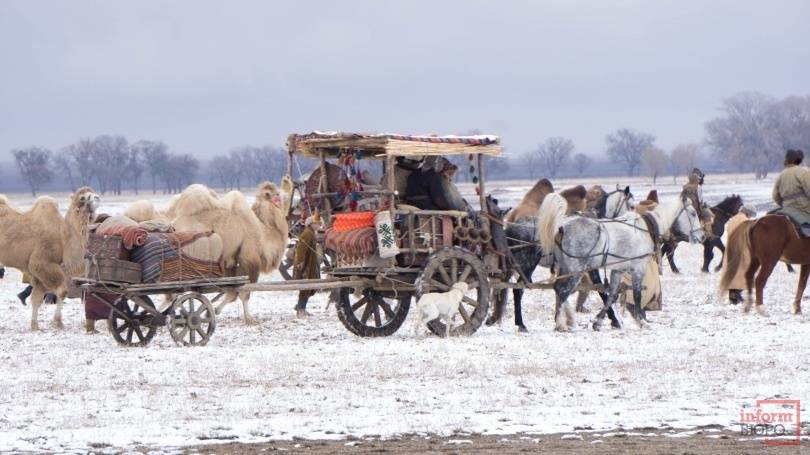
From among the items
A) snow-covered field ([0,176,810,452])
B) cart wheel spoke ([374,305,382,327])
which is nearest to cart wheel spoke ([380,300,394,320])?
cart wheel spoke ([374,305,382,327])

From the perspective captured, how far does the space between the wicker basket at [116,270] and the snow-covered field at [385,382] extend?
2.72 feet

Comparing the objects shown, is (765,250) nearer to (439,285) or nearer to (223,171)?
(439,285)

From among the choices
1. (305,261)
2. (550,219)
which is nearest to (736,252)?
(550,219)

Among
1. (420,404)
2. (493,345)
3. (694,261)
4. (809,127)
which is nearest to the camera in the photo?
(420,404)

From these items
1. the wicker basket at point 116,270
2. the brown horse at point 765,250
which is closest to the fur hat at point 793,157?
the brown horse at point 765,250

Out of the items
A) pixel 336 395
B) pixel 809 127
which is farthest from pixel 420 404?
pixel 809 127

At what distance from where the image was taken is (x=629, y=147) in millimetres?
163250

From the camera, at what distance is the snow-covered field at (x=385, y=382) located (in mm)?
10039

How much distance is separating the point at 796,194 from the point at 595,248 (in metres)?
3.73

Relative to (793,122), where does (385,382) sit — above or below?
below

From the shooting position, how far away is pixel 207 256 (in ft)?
52.5

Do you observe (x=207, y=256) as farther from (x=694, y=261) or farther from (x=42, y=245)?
(x=694, y=261)

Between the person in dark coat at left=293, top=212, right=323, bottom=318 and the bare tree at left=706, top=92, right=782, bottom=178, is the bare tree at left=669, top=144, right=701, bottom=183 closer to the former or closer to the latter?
the bare tree at left=706, top=92, right=782, bottom=178

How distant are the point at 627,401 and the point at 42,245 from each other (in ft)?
35.5
